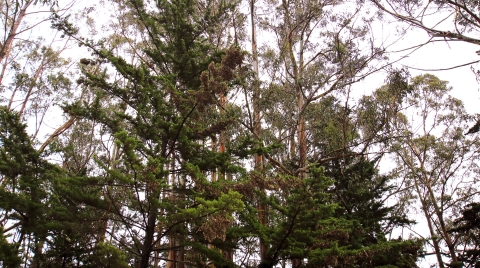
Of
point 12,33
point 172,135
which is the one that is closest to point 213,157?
point 172,135

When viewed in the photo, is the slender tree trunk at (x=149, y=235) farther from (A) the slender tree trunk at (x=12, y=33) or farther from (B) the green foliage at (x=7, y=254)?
(A) the slender tree trunk at (x=12, y=33)

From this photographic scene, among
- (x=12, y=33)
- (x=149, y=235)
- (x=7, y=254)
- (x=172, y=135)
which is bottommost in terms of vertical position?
(x=7, y=254)

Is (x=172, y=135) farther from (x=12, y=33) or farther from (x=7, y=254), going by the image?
(x=12, y=33)

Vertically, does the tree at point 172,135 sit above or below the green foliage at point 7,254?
above

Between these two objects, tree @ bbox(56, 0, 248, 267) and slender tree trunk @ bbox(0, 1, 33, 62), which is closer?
tree @ bbox(56, 0, 248, 267)

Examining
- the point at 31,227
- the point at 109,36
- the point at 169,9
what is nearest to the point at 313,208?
the point at 31,227

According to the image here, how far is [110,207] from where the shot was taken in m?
6.52

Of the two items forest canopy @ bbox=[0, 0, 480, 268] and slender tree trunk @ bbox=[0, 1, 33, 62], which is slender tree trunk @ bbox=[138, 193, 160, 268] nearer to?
forest canopy @ bbox=[0, 0, 480, 268]

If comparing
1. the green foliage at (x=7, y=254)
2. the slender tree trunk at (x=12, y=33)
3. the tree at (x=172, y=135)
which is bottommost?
the green foliage at (x=7, y=254)

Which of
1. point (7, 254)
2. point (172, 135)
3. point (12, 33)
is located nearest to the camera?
point (7, 254)

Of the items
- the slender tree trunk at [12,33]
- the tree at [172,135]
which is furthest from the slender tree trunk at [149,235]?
the slender tree trunk at [12,33]

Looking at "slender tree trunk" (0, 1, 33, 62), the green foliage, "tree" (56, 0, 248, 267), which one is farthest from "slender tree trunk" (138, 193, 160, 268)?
"slender tree trunk" (0, 1, 33, 62)

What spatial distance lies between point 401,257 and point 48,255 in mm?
7897

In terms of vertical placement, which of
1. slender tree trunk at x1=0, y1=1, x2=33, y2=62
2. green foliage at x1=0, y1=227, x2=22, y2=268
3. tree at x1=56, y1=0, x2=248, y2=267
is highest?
slender tree trunk at x1=0, y1=1, x2=33, y2=62
